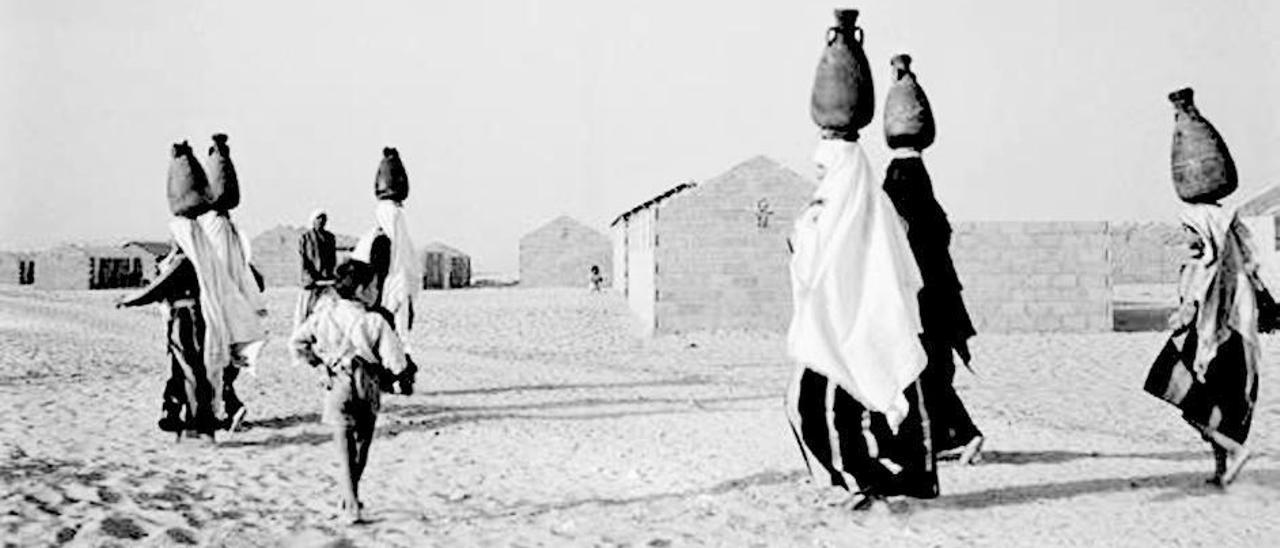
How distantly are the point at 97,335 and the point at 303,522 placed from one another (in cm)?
1432

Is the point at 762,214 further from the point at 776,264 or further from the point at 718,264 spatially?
the point at 718,264

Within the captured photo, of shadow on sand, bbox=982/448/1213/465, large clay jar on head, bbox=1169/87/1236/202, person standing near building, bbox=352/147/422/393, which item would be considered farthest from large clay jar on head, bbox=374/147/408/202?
large clay jar on head, bbox=1169/87/1236/202

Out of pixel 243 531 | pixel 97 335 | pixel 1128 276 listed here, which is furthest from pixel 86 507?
pixel 1128 276

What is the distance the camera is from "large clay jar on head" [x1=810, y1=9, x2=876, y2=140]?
5562mm

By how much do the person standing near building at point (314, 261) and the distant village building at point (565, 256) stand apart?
40.3 m

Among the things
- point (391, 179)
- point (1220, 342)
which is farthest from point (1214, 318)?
point (391, 179)

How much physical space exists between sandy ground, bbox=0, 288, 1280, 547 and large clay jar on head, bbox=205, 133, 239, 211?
1826 millimetres

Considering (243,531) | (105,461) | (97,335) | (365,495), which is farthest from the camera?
(97,335)

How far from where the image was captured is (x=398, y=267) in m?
10.6

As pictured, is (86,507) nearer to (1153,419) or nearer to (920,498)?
(920,498)

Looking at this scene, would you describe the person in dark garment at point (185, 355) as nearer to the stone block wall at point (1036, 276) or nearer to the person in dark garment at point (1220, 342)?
the person in dark garment at point (1220, 342)

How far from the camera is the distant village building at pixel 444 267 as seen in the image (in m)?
49.4

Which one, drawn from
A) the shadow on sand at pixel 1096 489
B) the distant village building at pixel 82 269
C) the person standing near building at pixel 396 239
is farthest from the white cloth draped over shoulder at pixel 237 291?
the distant village building at pixel 82 269

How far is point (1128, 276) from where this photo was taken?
4812 cm
